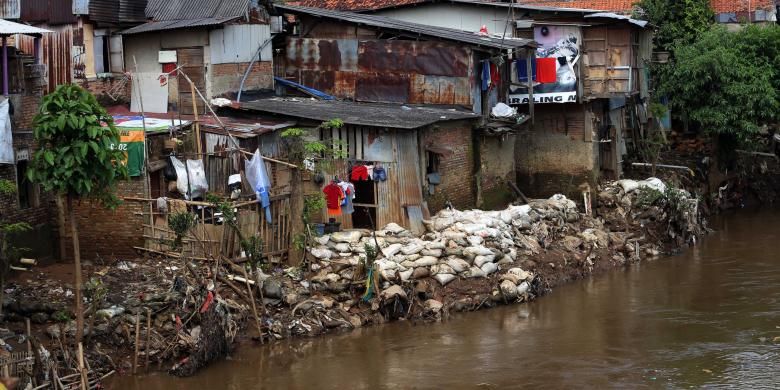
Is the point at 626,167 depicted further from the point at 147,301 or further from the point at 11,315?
the point at 11,315

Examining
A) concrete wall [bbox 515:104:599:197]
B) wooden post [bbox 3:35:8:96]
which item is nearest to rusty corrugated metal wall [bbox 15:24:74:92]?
wooden post [bbox 3:35:8:96]

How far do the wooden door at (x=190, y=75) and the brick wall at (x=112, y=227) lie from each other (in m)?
3.60

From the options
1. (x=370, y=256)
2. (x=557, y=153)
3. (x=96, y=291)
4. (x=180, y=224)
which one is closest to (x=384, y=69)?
(x=557, y=153)

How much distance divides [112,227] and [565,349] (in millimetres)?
7618

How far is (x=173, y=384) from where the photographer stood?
15078mm

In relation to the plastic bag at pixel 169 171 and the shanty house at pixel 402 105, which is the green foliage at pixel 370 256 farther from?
the plastic bag at pixel 169 171

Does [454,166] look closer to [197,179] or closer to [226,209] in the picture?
[197,179]

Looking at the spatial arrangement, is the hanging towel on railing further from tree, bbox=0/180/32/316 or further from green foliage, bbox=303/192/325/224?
tree, bbox=0/180/32/316

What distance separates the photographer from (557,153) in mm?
25547

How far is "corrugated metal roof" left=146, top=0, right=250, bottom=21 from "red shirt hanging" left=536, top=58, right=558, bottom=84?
6745 mm

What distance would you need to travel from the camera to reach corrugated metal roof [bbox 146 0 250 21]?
21969 mm

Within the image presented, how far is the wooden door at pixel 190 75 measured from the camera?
21.6m

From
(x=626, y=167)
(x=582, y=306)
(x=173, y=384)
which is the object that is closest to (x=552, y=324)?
(x=582, y=306)

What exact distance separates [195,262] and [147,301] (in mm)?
1621
